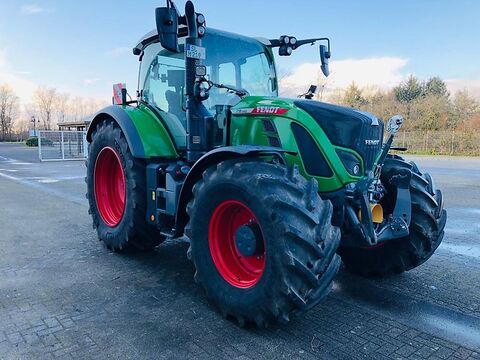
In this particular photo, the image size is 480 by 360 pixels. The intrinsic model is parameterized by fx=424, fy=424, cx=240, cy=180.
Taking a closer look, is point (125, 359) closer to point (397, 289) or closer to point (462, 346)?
point (462, 346)

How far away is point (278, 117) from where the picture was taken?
3.55 metres

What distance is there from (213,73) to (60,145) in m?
21.3

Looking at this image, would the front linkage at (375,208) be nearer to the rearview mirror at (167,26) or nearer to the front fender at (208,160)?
the front fender at (208,160)

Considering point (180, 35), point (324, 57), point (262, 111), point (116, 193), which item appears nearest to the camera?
point (262, 111)

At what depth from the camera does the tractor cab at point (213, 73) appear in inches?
176

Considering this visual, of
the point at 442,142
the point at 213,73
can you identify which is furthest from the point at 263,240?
the point at 442,142

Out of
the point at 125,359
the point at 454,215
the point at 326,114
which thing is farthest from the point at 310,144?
the point at 454,215

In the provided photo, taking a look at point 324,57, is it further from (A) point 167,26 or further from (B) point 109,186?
(B) point 109,186

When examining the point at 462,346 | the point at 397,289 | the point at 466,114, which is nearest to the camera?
the point at 462,346

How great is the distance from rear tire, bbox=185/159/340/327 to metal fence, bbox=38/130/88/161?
21.3 m

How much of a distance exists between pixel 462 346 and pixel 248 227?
1.75 m

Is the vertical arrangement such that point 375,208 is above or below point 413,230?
above

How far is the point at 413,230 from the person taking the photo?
12.8ft

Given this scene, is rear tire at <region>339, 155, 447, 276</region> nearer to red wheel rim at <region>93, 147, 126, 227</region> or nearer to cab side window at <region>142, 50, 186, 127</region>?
cab side window at <region>142, 50, 186, 127</region>
